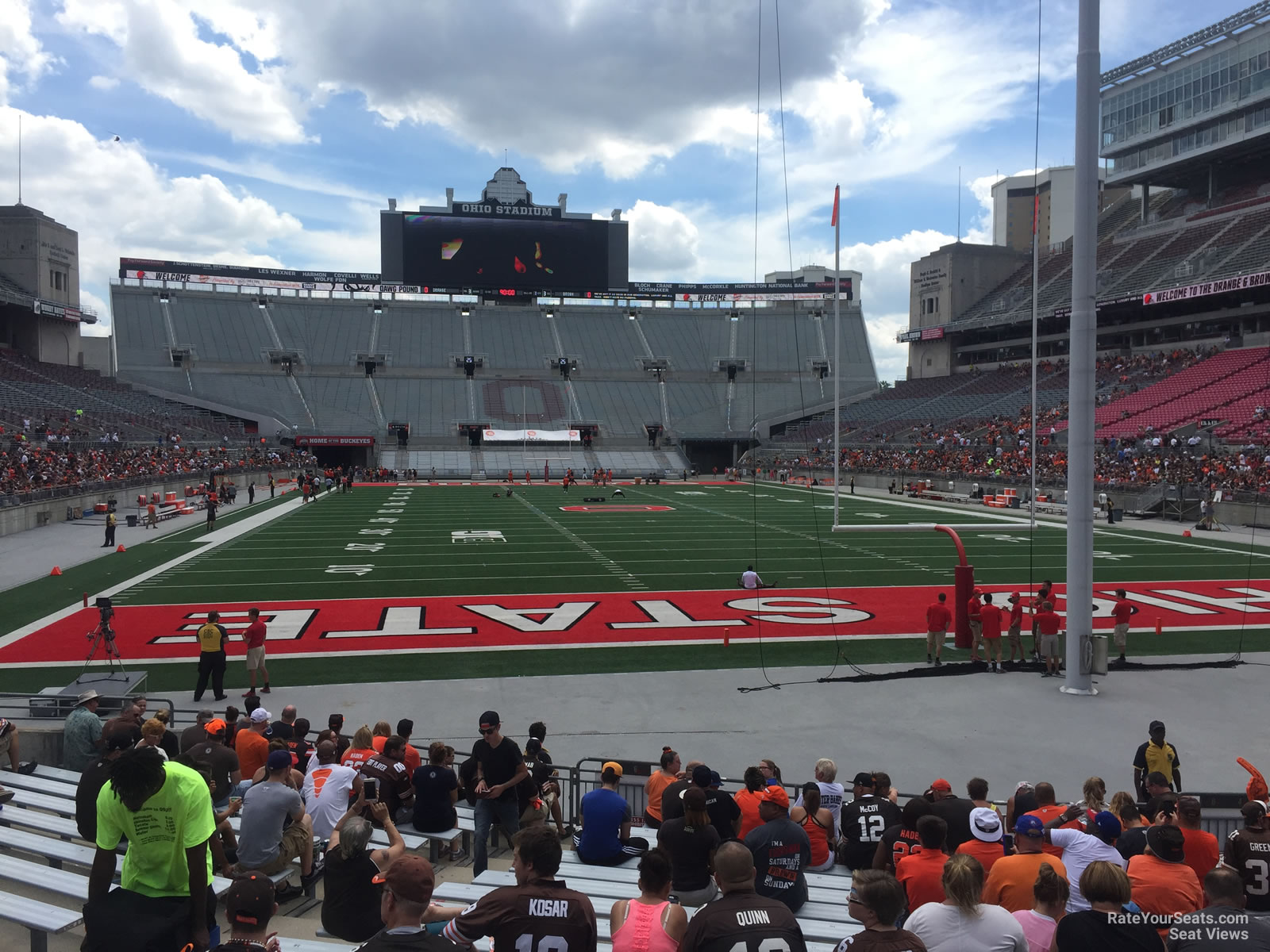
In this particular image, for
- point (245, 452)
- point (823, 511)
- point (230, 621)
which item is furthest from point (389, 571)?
point (245, 452)

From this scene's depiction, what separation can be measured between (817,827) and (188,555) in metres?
22.5

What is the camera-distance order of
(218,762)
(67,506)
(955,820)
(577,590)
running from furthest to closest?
(67,506) < (577,590) < (218,762) < (955,820)

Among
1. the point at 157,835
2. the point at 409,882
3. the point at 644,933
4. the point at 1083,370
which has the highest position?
the point at 1083,370

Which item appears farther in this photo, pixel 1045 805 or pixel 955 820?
pixel 1045 805

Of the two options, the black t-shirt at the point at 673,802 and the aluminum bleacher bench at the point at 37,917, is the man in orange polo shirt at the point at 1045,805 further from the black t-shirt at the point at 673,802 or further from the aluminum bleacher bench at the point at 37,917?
the aluminum bleacher bench at the point at 37,917

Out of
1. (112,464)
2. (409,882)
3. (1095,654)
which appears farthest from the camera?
(112,464)

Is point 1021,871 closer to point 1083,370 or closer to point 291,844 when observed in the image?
point 291,844

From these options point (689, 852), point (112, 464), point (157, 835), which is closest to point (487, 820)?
point (689, 852)

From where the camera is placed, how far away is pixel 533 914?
3.55 meters

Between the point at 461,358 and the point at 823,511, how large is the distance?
156 ft

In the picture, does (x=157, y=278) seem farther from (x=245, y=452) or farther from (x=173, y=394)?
(x=245, y=452)

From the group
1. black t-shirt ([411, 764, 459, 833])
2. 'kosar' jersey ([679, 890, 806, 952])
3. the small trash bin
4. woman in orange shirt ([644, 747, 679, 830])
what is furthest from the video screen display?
'kosar' jersey ([679, 890, 806, 952])

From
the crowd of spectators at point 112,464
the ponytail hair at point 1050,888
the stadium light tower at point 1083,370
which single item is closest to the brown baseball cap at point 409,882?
the ponytail hair at point 1050,888

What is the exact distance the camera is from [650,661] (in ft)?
44.6
